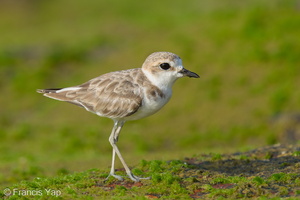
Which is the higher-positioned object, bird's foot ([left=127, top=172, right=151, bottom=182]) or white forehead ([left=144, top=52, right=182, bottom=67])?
white forehead ([left=144, top=52, right=182, bottom=67])

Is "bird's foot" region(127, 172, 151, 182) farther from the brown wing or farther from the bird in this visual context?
the brown wing

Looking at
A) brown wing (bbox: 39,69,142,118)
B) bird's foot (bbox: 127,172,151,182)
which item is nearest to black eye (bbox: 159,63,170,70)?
brown wing (bbox: 39,69,142,118)

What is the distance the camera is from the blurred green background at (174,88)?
16.8 meters

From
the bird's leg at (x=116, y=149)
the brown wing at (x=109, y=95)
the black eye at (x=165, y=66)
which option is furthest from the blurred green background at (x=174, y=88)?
the black eye at (x=165, y=66)

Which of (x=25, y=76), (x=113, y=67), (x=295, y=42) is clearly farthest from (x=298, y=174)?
(x=25, y=76)

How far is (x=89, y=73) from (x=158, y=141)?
297 inches

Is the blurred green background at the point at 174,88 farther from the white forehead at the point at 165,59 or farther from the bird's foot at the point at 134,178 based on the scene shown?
the white forehead at the point at 165,59

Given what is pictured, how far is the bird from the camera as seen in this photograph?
8.98 metres

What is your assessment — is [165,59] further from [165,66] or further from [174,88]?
[174,88]

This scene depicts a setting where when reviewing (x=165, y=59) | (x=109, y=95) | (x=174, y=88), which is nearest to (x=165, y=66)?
(x=165, y=59)

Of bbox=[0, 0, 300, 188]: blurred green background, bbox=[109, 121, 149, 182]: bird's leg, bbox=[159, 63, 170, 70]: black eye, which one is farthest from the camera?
bbox=[0, 0, 300, 188]: blurred green background

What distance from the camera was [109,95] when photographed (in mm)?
9453

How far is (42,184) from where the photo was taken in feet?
30.9

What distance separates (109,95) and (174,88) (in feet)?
37.9
